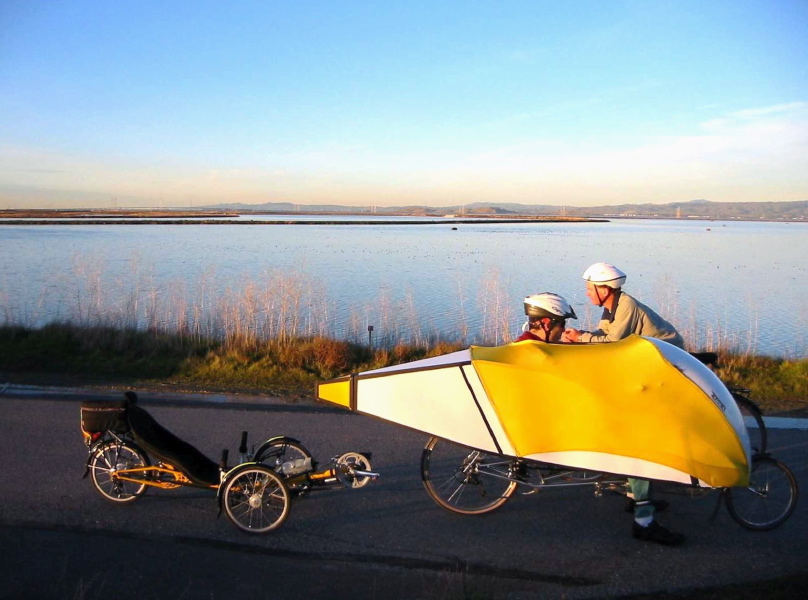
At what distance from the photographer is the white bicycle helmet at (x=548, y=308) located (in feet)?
18.1

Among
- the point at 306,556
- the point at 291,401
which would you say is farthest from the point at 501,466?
the point at 291,401

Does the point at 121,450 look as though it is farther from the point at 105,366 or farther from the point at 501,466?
the point at 105,366

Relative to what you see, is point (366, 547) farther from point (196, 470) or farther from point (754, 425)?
point (754, 425)

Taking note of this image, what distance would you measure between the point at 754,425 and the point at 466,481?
408cm

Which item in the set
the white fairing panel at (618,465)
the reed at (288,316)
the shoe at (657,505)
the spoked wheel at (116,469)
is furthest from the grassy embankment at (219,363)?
the white fairing panel at (618,465)

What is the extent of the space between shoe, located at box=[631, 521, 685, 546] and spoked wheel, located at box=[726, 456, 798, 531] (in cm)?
53

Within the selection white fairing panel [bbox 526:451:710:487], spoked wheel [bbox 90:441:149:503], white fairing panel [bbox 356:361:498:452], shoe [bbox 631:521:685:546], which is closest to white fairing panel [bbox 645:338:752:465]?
white fairing panel [bbox 526:451:710:487]

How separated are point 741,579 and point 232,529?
335 centimetres

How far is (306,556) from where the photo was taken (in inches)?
183

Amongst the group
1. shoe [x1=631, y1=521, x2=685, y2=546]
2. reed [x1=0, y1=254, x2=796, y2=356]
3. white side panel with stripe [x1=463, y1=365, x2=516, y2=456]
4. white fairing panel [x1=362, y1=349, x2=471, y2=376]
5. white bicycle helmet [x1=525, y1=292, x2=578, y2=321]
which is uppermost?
white bicycle helmet [x1=525, y1=292, x2=578, y2=321]

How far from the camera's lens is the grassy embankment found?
32.3 ft

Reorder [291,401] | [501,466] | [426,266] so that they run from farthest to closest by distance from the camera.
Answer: [426,266] → [291,401] → [501,466]

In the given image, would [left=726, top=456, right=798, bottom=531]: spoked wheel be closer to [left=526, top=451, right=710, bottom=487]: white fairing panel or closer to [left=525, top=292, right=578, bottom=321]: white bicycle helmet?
[left=526, top=451, right=710, bottom=487]: white fairing panel

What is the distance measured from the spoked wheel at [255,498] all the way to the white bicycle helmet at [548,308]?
2.28 m
